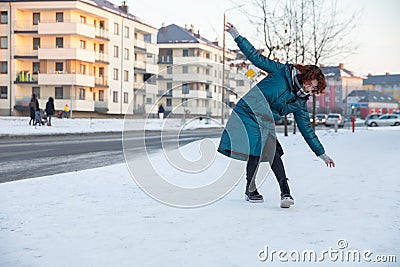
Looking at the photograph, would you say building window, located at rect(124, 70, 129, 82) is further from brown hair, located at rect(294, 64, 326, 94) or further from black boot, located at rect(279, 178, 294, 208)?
brown hair, located at rect(294, 64, 326, 94)

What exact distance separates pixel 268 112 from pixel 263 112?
6 centimetres

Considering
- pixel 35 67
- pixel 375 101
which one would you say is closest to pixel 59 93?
pixel 35 67

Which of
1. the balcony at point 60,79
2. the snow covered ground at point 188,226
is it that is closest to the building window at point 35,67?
the balcony at point 60,79

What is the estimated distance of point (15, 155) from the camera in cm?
1395

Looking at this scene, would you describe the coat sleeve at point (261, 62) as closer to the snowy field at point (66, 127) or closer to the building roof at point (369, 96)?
the snowy field at point (66, 127)

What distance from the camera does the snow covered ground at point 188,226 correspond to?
3840mm

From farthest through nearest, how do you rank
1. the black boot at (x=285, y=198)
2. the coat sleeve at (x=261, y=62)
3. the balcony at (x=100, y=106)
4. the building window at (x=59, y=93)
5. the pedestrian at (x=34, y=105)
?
the balcony at (x=100, y=106)
the building window at (x=59, y=93)
the pedestrian at (x=34, y=105)
the black boot at (x=285, y=198)
the coat sleeve at (x=261, y=62)

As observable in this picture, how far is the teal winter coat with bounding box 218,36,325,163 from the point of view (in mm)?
5539

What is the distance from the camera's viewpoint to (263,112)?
5.68 m

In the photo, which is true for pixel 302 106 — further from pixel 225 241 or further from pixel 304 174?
pixel 304 174

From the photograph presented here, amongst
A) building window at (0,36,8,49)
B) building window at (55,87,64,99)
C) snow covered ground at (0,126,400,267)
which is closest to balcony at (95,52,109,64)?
building window at (55,87,64,99)

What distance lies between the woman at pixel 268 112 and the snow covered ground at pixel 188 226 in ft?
1.86

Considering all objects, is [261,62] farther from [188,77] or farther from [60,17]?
[60,17]

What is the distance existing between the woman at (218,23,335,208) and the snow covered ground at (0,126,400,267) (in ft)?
1.86
